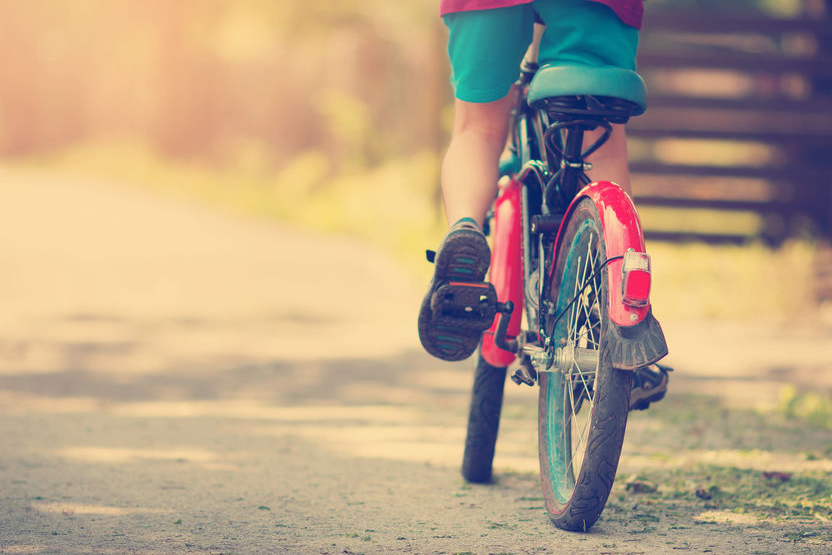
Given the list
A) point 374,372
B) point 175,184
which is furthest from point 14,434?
point 175,184

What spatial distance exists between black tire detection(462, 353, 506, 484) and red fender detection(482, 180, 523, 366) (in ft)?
0.21

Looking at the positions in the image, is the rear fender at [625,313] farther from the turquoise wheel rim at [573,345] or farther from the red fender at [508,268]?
the red fender at [508,268]

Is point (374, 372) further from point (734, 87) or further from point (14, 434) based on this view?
point (734, 87)

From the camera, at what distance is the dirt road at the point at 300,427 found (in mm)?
2695

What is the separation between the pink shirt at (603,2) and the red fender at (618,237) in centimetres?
54

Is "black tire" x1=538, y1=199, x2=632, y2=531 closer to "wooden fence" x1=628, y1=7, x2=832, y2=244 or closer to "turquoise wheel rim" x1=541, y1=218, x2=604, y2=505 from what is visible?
"turquoise wheel rim" x1=541, y1=218, x2=604, y2=505

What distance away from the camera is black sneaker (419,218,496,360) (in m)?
2.85

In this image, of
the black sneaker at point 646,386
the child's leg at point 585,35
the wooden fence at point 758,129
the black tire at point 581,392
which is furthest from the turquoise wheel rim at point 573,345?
the wooden fence at point 758,129

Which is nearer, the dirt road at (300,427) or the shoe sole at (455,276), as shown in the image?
the dirt road at (300,427)

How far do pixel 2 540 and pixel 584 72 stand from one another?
1.81 m

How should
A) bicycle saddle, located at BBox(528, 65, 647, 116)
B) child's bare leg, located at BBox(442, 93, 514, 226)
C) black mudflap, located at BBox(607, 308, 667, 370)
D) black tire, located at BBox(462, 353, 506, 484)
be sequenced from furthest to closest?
black tire, located at BBox(462, 353, 506, 484)
child's bare leg, located at BBox(442, 93, 514, 226)
bicycle saddle, located at BBox(528, 65, 647, 116)
black mudflap, located at BBox(607, 308, 667, 370)

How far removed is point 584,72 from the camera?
2.68 m

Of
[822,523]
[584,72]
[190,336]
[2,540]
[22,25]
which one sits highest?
[22,25]

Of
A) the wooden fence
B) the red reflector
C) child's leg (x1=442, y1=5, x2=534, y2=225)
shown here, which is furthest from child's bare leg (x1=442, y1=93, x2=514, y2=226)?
the wooden fence
